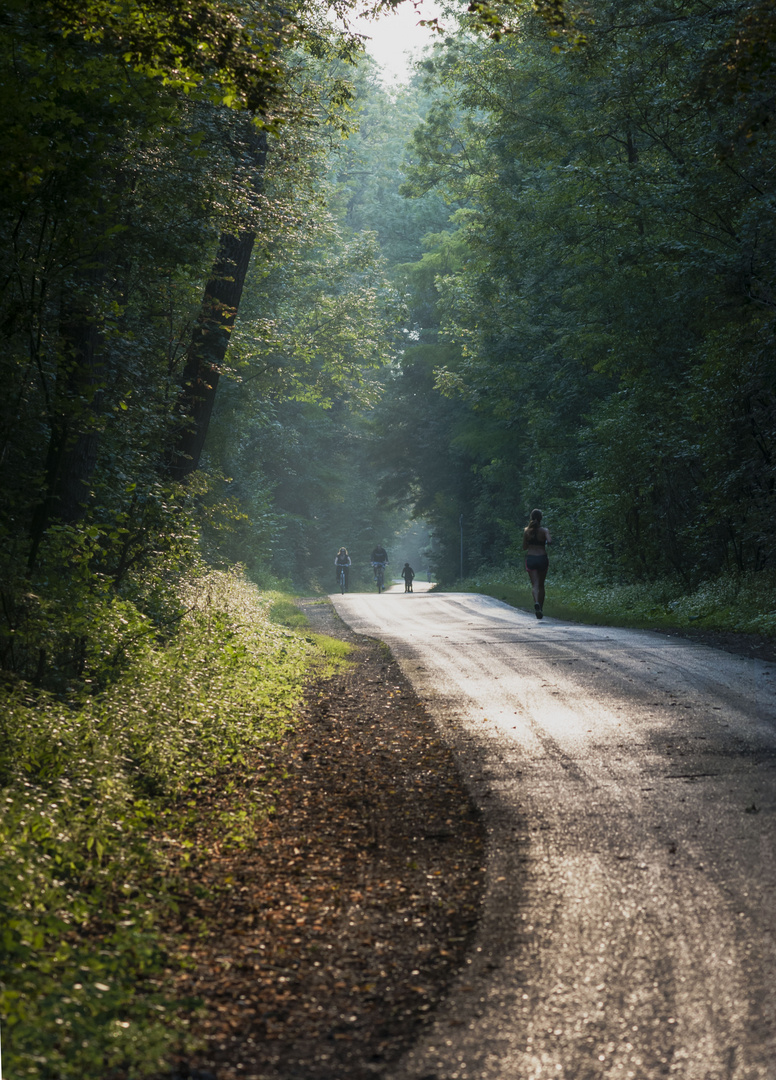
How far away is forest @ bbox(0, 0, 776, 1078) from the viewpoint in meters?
5.69

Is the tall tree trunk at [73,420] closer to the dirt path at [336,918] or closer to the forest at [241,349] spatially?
the forest at [241,349]

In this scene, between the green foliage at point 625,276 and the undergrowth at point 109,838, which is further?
the green foliage at point 625,276

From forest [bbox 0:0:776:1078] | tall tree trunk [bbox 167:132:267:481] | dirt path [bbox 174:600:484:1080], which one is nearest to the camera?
dirt path [bbox 174:600:484:1080]

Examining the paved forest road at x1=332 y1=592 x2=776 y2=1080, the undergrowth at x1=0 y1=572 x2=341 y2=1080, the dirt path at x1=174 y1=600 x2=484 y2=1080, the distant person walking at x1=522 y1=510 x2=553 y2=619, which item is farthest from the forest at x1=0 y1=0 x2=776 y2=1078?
the distant person walking at x1=522 y1=510 x2=553 y2=619

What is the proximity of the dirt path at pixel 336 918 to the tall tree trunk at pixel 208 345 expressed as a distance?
763 cm

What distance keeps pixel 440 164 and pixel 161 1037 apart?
115 feet

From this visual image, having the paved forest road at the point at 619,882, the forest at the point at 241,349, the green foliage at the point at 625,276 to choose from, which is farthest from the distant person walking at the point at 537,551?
the paved forest road at the point at 619,882

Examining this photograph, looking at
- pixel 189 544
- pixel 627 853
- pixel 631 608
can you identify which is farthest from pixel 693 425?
pixel 627 853

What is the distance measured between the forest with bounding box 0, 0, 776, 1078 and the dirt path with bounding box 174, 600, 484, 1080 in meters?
0.28

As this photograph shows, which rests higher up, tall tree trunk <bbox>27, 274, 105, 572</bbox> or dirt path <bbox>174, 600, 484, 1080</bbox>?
tall tree trunk <bbox>27, 274, 105, 572</bbox>

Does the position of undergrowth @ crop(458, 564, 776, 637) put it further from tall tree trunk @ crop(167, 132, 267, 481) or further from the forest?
tall tree trunk @ crop(167, 132, 267, 481)

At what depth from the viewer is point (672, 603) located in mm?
17734

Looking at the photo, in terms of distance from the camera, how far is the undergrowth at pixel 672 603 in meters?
14.8

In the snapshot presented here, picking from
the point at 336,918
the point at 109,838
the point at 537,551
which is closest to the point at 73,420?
the point at 109,838
